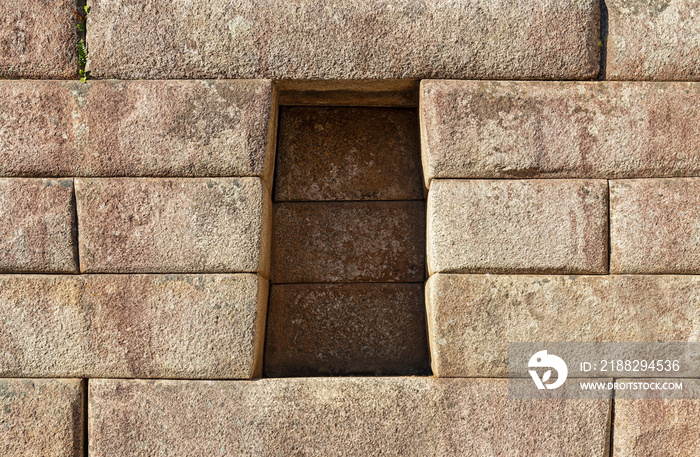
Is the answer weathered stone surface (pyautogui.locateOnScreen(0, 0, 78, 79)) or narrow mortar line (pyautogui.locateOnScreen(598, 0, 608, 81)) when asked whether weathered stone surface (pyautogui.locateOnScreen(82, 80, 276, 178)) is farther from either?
narrow mortar line (pyautogui.locateOnScreen(598, 0, 608, 81))

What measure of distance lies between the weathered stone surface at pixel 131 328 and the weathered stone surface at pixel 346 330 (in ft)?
1.27

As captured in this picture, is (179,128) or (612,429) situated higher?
(179,128)

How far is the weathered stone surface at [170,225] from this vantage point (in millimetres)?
2957

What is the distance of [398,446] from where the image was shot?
2895mm

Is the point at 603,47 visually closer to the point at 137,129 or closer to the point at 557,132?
the point at 557,132

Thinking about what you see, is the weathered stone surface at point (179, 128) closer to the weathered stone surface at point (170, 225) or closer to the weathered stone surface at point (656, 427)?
the weathered stone surface at point (170, 225)

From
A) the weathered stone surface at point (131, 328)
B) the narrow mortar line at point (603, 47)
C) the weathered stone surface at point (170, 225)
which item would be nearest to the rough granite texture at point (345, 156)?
the weathered stone surface at point (170, 225)

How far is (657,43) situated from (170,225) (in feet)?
8.97

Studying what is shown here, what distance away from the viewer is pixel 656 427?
9.59 feet

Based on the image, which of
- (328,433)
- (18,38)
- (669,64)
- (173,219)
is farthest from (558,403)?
(18,38)

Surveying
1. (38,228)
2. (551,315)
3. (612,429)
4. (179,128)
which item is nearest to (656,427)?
(612,429)

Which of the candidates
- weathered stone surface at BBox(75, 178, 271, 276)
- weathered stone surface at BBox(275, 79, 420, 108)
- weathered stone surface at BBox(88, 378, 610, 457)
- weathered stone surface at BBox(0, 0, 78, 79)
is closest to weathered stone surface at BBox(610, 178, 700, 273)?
weathered stone surface at BBox(88, 378, 610, 457)

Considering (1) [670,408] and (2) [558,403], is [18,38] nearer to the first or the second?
(2) [558,403]

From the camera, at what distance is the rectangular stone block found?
3006mm
